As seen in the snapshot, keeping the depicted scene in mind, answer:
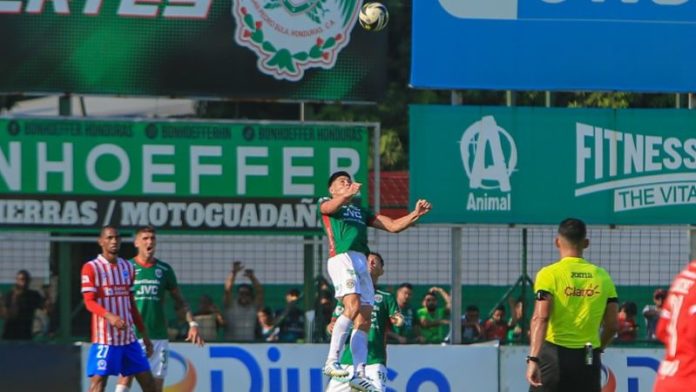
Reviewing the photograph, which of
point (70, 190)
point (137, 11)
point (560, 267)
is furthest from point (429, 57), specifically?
point (560, 267)

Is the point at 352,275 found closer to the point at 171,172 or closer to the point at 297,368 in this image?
the point at 297,368

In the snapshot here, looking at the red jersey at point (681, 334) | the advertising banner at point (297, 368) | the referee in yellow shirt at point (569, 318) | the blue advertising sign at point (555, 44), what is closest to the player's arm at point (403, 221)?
the referee in yellow shirt at point (569, 318)

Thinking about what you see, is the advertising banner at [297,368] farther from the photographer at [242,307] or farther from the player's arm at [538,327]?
the player's arm at [538,327]

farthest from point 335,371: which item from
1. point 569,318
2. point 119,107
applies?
point 119,107

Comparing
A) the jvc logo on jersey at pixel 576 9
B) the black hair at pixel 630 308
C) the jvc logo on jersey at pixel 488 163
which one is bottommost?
the black hair at pixel 630 308

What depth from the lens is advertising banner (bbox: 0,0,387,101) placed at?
14633 mm

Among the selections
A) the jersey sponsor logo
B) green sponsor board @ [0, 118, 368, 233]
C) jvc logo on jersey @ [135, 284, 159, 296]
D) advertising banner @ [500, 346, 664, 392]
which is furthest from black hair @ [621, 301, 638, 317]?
the jersey sponsor logo

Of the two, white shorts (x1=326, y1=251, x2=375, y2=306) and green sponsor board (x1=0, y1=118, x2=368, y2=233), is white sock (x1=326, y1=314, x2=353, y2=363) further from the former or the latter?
green sponsor board (x1=0, y1=118, x2=368, y2=233)

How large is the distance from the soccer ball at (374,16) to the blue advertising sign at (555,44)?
49 cm

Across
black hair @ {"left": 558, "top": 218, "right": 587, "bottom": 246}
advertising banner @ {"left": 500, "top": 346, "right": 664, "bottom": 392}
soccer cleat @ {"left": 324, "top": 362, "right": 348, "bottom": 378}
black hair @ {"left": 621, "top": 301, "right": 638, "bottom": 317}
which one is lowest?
advertising banner @ {"left": 500, "top": 346, "right": 664, "bottom": 392}

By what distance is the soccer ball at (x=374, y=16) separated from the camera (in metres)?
14.3

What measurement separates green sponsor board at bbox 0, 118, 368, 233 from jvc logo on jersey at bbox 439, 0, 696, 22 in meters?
1.79

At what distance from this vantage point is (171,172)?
48.5 feet

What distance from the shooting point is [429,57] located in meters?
14.8
